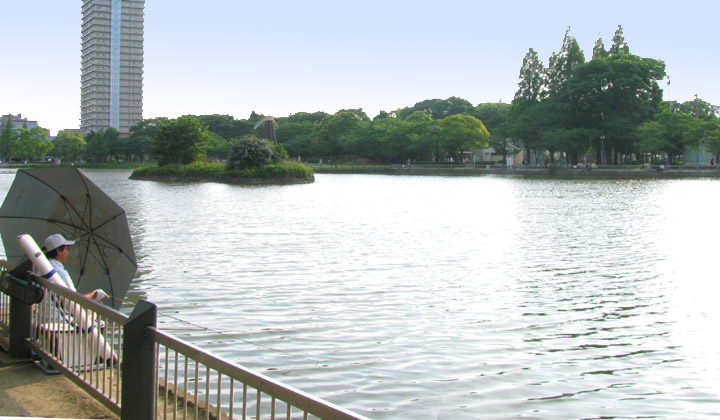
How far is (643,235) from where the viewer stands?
23.4 meters

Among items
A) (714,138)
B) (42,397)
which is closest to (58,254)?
(42,397)

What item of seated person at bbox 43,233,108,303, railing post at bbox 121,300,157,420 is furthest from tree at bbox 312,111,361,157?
railing post at bbox 121,300,157,420

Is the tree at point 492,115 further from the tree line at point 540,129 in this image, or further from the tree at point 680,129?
the tree at point 680,129

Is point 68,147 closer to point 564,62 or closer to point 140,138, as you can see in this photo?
point 140,138

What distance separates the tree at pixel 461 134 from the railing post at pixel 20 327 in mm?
102668

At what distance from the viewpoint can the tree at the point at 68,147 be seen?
15325 centimetres

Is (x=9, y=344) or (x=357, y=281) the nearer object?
(x=9, y=344)

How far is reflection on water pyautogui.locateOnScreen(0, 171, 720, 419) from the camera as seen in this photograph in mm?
7484

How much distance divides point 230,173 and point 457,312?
57.5 metres

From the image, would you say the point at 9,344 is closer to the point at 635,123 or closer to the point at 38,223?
the point at 38,223

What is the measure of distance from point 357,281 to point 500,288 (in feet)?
9.34

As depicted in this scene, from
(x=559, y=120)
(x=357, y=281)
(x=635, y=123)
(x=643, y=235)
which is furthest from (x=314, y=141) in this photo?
(x=357, y=281)

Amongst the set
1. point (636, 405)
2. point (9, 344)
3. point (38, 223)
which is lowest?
point (636, 405)

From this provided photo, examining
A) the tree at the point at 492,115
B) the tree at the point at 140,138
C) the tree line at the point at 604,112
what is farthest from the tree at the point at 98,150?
the tree line at the point at 604,112
